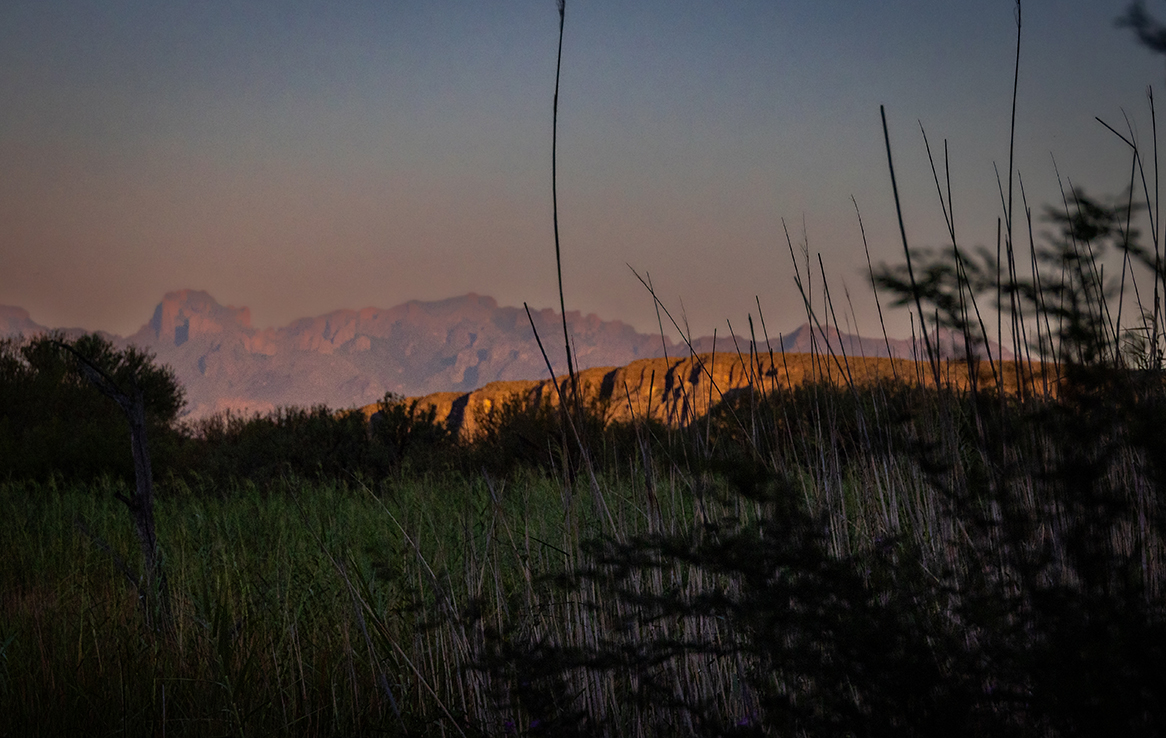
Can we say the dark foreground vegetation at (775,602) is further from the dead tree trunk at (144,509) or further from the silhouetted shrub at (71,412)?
the silhouetted shrub at (71,412)

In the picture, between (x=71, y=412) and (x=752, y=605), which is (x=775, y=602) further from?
(x=71, y=412)

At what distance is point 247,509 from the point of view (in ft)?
15.0

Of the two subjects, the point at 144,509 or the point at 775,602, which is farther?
the point at 144,509

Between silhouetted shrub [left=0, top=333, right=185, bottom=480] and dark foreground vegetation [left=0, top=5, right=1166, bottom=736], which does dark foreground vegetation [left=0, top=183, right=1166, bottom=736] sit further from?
silhouetted shrub [left=0, top=333, right=185, bottom=480]

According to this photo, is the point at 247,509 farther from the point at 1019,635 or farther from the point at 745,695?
the point at 1019,635

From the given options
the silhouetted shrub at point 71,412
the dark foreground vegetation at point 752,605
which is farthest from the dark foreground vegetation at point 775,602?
the silhouetted shrub at point 71,412

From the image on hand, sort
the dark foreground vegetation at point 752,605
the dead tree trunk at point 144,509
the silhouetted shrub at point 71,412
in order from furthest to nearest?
the silhouetted shrub at point 71,412, the dead tree trunk at point 144,509, the dark foreground vegetation at point 752,605

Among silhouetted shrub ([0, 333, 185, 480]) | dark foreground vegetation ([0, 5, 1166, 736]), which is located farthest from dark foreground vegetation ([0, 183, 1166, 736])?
silhouetted shrub ([0, 333, 185, 480])

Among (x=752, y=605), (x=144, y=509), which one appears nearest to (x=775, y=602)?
(x=752, y=605)

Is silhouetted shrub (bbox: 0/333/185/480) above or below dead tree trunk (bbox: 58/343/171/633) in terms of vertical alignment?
above

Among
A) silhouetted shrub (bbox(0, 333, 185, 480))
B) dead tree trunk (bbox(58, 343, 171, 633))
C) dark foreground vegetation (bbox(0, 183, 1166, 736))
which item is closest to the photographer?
dark foreground vegetation (bbox(0, 183, 1166, 736))

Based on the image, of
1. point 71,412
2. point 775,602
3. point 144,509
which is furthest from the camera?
point 71,412

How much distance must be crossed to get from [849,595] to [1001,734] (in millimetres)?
281

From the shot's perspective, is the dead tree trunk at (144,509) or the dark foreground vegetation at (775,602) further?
the dead tree trunk at (144,509)
